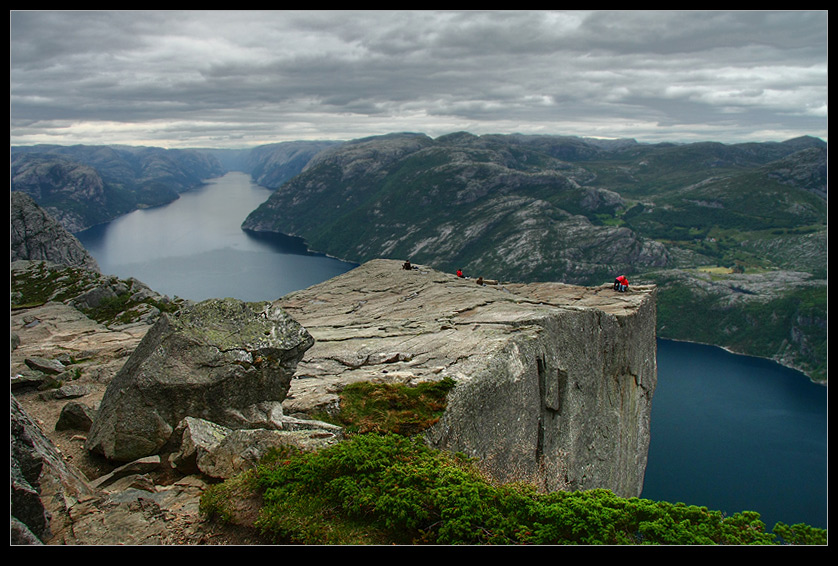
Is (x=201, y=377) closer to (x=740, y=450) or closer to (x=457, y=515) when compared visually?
(x=457, y=515)

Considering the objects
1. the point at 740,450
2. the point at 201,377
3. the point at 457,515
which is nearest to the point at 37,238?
the point at 201,377

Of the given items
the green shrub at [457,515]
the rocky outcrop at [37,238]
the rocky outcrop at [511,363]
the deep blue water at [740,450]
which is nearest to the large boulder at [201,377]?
the rocky outcrop at [511,363]

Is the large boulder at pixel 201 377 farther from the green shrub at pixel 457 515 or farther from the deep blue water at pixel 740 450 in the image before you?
the deep blue water at pixel 740 450

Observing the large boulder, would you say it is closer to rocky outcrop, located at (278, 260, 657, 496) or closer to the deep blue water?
rocky outcrop, located at (278, 260, 657, 496)

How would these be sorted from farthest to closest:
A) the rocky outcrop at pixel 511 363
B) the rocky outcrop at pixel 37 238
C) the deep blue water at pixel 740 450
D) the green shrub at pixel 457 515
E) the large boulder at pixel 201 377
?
the deep blue water at pixel 740 450 → the rocky outcrop at pixel 37 238 → the rocky outcrop at pixel 511 363 → the large boulder at pixel 201 377 → the green shrub at pixel 457 515

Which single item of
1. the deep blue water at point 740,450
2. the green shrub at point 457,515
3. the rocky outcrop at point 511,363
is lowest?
the deep blue water at point 740,450

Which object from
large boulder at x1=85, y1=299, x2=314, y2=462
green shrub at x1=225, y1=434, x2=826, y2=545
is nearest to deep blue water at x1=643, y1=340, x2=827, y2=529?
large boulder at x1=85, y1=299, x2=314, y2=462
